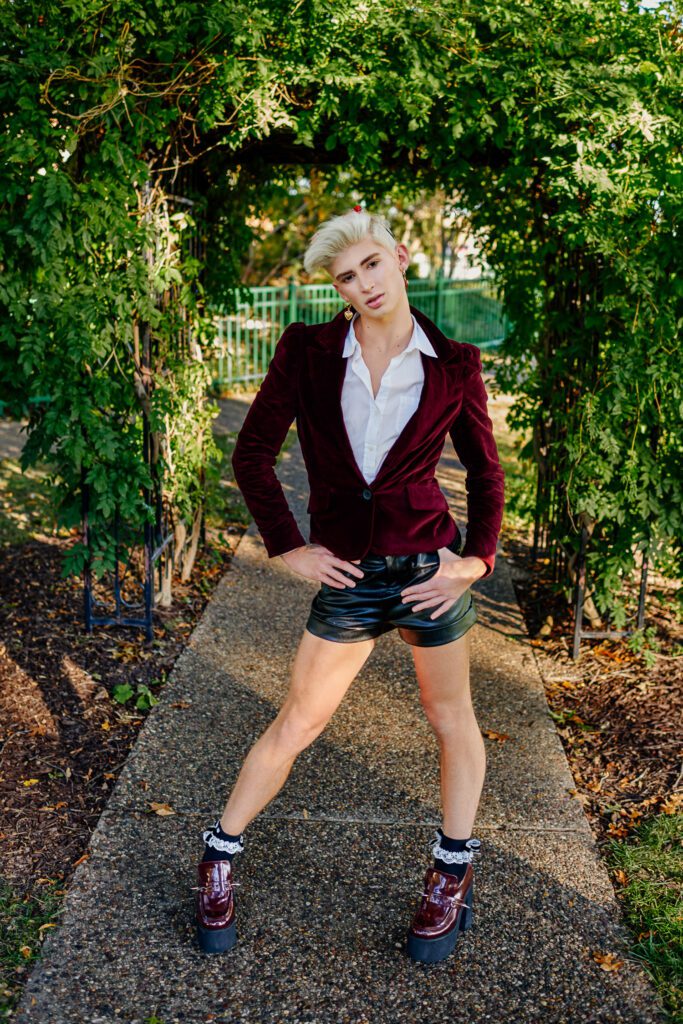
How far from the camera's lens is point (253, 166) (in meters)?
5.50

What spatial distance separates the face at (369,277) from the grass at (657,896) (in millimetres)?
1931

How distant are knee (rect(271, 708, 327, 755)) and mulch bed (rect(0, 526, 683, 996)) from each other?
0.93 m

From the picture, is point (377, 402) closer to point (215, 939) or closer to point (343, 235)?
point (343, 235)

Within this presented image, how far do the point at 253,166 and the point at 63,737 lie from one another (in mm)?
3238

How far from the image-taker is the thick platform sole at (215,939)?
9.20 feet

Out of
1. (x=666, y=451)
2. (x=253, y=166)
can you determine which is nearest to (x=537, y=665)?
(x=666, y=451)

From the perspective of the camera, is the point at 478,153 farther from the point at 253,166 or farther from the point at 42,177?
the point at 42,177

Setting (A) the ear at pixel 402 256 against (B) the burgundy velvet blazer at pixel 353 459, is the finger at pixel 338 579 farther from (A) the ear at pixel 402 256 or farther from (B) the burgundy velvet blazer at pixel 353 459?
(A) the ear at pixel 402 256

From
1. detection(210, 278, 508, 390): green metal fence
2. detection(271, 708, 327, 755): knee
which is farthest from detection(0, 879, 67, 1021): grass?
detection(210, 278, 508, 390): green metal fence

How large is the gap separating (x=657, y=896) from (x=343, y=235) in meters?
2.19

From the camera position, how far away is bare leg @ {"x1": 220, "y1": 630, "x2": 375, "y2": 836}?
2.70m

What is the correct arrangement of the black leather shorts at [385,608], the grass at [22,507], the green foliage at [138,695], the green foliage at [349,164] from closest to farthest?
the black leather shorts at [385,608], the green foliage at [349,164], the green foliage at [138,695], the grass at [22,507]

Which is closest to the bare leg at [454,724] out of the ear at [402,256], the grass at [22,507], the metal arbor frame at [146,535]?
the ear at [402,256]

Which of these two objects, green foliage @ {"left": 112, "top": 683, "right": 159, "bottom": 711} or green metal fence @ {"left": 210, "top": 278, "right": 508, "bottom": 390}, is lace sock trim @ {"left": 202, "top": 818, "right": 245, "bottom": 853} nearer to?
green foliage @ {"left": 112, "top": 683, "right": 159, "bottom": 711}
